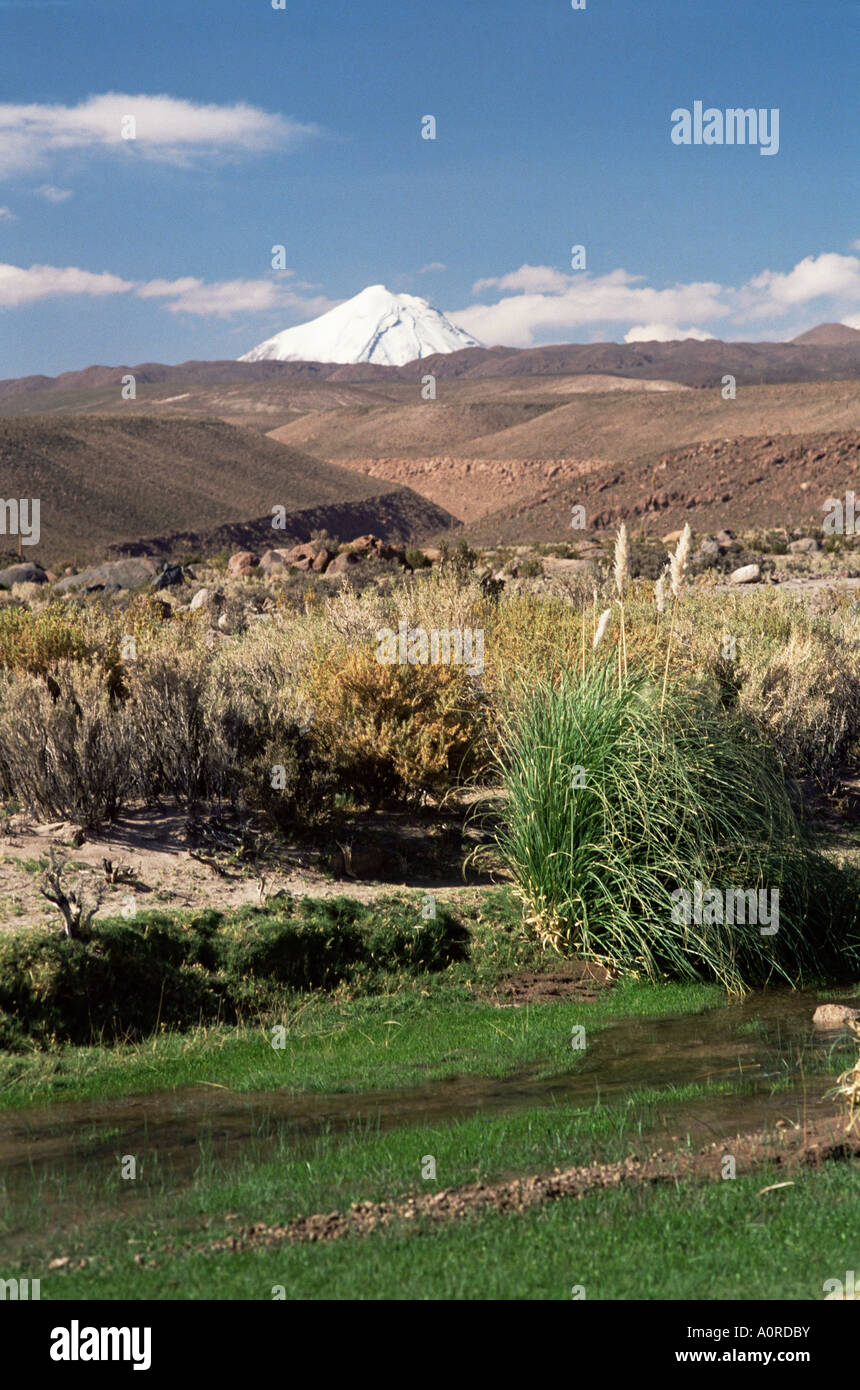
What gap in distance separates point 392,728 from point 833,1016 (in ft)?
14.2

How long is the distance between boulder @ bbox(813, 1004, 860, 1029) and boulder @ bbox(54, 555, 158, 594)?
84.3 ft

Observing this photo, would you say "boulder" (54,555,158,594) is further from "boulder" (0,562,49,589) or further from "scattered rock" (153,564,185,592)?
"boulder" (0,562,49,589)

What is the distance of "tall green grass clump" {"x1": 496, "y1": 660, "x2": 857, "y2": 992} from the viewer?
816 cm

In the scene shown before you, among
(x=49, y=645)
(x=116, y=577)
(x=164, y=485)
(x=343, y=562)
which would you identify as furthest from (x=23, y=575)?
(x=164, y=485)

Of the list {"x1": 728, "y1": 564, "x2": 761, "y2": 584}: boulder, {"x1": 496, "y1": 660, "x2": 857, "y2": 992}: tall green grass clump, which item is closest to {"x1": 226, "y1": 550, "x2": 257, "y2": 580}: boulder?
{"x1": 728, "y1": 564, "x2": 761, "y2": 584}: boulder

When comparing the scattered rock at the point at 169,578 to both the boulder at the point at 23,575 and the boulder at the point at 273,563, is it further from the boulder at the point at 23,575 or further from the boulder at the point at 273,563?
the boulder at the point at 23,575

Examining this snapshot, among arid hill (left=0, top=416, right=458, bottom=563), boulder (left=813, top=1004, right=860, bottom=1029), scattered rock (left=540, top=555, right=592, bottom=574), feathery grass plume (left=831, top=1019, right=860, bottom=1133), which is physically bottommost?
boulder (left=813, top=1004, right=860, bottom=1029)

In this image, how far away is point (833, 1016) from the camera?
7391mm

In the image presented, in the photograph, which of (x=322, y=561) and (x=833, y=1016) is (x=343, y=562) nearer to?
(x=322, y=561)

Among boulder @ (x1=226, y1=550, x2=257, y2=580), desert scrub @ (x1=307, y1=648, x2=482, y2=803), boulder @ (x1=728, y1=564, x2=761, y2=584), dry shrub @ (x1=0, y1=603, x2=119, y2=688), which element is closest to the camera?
desert scrub @ (x1=307, y1=648, x2=482, y2=803)

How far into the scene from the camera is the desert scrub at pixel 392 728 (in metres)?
10.3

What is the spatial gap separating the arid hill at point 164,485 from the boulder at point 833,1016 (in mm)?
44905

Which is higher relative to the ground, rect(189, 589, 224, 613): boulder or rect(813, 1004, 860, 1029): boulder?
rect(189, 589, 224, 613): boulder

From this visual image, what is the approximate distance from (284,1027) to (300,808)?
8.24 feet
